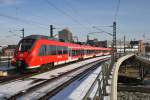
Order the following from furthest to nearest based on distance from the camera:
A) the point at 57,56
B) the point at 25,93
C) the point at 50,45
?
the point at 57,56 → the point at 50,45 → the point at 25,93

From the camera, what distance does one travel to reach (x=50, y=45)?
952 inches

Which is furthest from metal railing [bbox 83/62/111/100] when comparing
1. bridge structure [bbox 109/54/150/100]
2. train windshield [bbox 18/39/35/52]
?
train windshield [bbox 18/39/35/52]

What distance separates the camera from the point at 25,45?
20906 millimetres

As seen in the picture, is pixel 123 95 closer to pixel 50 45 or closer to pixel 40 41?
pixel 50 45

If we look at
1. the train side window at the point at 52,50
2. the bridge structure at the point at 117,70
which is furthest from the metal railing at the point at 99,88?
the train side window at the point at 52,50

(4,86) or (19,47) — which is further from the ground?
(19,47)

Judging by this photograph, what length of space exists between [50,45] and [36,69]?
374cm

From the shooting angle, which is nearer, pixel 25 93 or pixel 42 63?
pixel 25 93

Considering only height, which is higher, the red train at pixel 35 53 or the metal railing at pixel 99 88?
the red train at pixel 35 53

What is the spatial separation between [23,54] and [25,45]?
2.96 feet

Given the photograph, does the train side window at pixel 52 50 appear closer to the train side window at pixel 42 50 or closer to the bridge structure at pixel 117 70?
the train side window at pixel 42 50

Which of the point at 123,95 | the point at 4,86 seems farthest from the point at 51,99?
the point at 123,95

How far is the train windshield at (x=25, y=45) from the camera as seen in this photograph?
67.6 feet

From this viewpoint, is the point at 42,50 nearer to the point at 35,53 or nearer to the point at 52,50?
the point at 35,53
